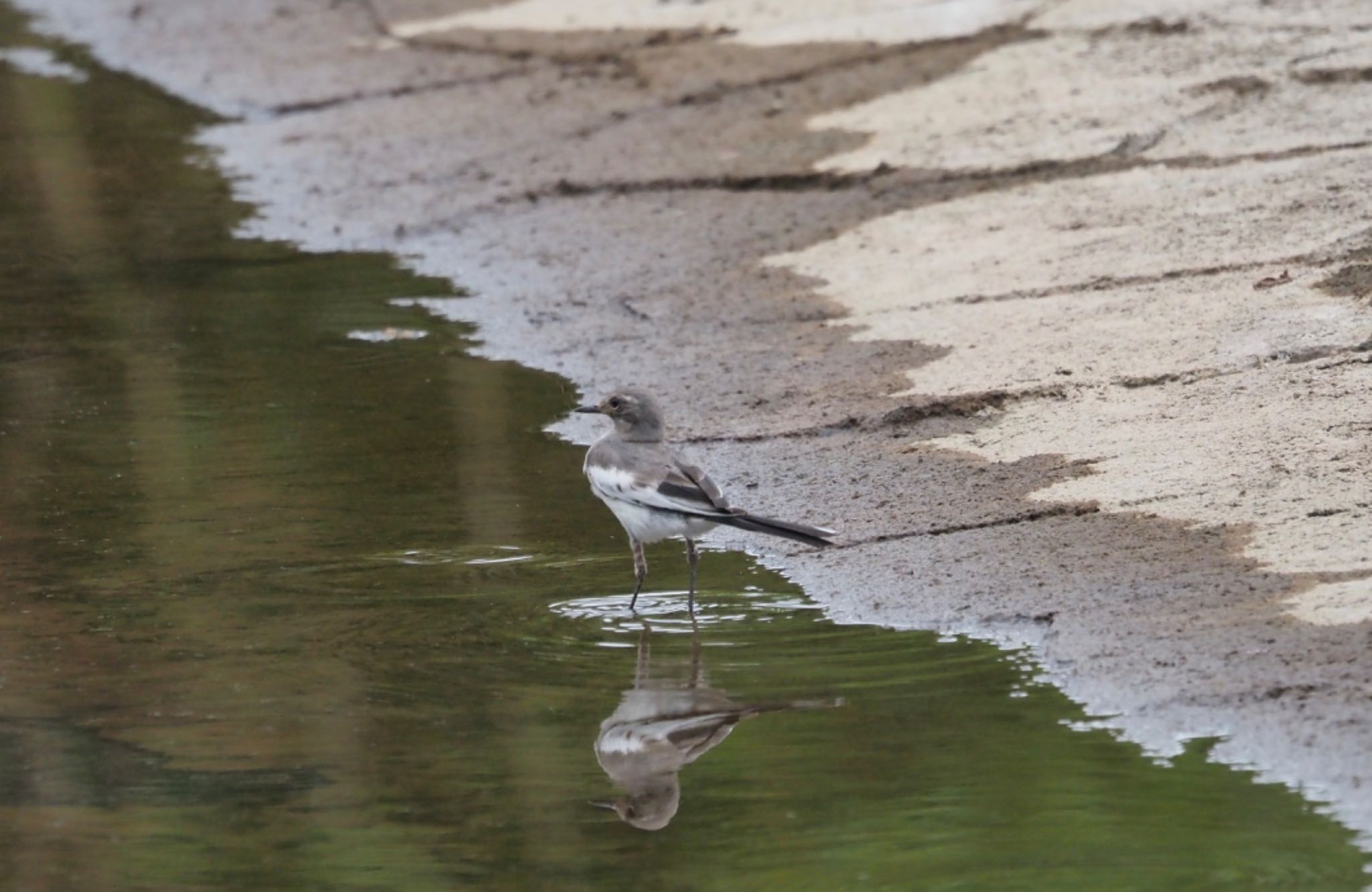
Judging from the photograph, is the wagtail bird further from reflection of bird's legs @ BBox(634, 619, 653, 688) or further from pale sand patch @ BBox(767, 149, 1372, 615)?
pale sand patch @ BBox(767, 149, 1372, 615)

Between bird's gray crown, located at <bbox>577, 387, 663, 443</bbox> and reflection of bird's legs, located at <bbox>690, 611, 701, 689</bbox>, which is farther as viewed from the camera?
bird's gray crown, located at <bbox>577, 387, 663, 443</bbox>

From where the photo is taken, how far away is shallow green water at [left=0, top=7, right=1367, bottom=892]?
4238 mm

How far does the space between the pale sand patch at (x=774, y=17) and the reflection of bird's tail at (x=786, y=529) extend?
688cm

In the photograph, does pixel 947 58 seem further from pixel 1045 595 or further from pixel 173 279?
pixel 1045 595

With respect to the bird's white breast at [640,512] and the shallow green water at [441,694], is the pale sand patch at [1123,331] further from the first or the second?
the bird's white breast at [640,512]

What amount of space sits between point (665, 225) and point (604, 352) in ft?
5.68

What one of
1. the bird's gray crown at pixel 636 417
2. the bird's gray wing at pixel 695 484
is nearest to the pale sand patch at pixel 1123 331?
the bird's gray crown at pixel 636 417

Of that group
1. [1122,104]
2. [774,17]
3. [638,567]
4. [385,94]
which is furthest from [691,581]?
[385,94]

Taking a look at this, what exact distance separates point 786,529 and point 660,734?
65cm

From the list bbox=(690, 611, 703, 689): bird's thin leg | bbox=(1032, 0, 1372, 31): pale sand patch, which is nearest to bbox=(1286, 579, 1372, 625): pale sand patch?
bbox=(690, 611, 703, 689): bird's thin leg

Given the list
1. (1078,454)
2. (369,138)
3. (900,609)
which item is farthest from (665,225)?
(900,609)

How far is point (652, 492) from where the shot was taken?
5.71 metres

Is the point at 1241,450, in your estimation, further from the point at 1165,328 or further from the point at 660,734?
the point at 660,734

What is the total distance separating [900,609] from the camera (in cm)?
563
